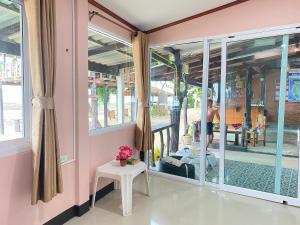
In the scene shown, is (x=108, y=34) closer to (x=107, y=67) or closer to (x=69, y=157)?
(x=107, y=67)

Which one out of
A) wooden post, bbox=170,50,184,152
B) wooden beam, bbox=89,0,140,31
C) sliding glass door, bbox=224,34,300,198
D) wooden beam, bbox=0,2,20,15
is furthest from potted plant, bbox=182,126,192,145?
wooden beam, bbox=0,2,20,15

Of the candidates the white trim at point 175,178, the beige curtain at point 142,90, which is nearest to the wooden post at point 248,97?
the white trim at point 175,178

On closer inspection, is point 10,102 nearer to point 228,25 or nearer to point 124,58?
point 124,58

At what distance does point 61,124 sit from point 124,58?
1692mm

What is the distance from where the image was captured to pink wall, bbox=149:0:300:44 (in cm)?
279

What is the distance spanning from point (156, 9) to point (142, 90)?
1.20 m

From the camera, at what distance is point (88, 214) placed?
260 cm

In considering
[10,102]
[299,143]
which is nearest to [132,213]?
[10,102]

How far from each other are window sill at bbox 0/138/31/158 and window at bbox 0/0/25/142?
4 cm

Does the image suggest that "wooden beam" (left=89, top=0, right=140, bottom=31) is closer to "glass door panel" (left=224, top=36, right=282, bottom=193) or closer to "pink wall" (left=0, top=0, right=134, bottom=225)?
"pink wall" (left=0, top=0, right=134, bottom=225)

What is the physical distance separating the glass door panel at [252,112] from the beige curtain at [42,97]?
235 centimetres

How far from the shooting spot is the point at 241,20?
120 inches

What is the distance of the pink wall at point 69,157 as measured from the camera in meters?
1.89

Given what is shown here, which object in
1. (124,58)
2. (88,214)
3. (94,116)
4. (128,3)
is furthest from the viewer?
(124,58)
